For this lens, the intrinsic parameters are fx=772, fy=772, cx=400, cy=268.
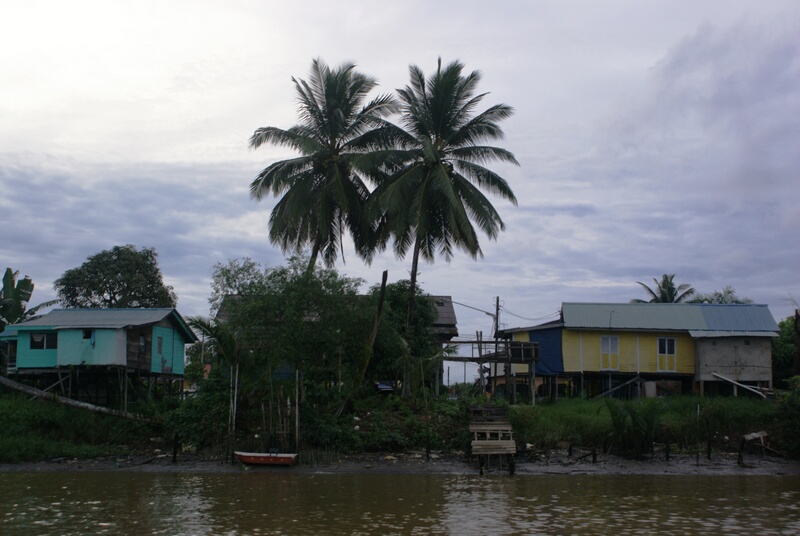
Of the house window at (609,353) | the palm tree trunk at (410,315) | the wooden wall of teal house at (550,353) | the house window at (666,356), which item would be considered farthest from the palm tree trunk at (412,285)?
the house window at (666,356)

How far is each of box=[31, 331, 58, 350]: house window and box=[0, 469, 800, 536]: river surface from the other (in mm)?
8084

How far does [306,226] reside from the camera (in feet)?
A: 106

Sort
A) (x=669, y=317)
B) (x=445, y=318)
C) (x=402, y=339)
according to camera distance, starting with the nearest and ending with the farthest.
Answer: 1. (x=402, y=339)
2. (x=669, y=317)
3. (x=445, y=318)

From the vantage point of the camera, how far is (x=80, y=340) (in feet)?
100

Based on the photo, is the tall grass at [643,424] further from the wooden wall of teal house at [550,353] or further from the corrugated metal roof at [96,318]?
the corrugated metal roof at [96,318]

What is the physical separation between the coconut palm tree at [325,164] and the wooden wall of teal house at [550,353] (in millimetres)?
11639

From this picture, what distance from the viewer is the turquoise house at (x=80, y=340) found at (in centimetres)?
3061

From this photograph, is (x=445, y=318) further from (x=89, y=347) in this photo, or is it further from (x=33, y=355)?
(x=33, y=355)

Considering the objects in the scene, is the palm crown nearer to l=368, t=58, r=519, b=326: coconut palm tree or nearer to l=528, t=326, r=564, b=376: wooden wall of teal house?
l=368, t=58, r=519, b=326: coconut palm tree

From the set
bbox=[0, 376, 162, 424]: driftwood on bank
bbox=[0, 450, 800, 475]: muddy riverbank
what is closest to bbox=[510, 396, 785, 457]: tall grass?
bbox=[0, 450, 800, 475]: muddy riverbank

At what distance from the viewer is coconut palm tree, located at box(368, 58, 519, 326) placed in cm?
3050

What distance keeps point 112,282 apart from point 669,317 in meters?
30.3

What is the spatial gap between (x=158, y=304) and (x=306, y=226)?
56.1 ft

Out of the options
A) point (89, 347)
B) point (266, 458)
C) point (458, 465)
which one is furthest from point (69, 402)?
point (458, 465)
